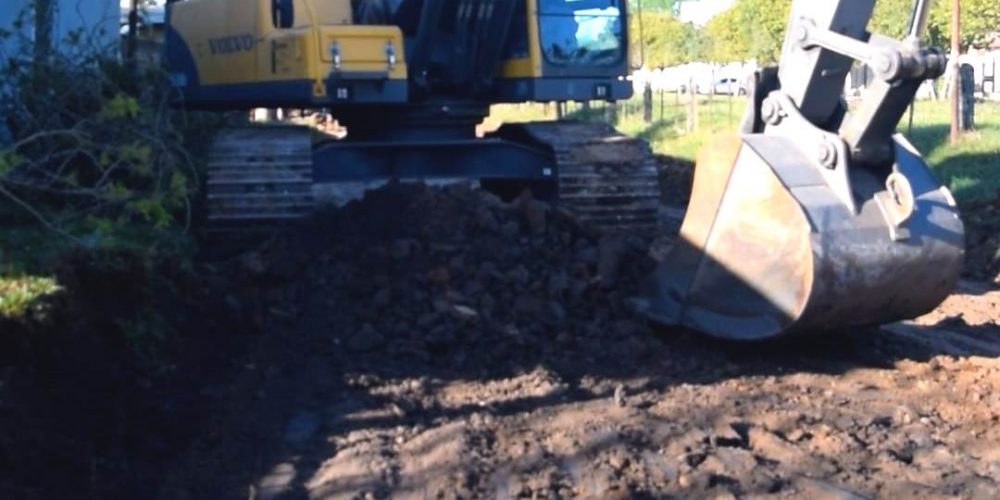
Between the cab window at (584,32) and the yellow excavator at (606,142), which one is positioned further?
the cab window at (584,32)

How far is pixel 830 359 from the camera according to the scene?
28.6 feet

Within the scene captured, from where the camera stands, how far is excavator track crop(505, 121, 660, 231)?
12.6 meters

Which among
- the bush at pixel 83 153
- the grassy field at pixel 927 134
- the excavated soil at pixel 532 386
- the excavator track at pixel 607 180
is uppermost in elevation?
the bush at pixel 83 153

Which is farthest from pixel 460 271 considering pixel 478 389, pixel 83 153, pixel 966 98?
pixel 966 98

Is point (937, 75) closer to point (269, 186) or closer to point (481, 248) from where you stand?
point (481, 248)

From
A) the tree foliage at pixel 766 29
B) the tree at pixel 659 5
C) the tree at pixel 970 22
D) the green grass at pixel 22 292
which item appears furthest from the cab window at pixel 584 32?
the tree at pixel 659 5

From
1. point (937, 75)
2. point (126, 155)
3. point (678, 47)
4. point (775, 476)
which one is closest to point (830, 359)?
point (937, 75)

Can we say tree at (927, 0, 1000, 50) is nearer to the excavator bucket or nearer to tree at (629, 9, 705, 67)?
tree at (629, 9, 705, 67)

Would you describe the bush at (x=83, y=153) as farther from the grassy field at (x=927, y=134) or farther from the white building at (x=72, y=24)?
the grassy field at (x=927, y=134)

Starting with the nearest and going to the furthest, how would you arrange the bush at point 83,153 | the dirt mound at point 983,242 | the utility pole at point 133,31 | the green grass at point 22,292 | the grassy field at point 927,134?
the green grass at point 22,292 < the bush at point 83,153 < the dirt mound at point 983,242 < the utility pole at point 133,31 < the grassy field at point 927,134

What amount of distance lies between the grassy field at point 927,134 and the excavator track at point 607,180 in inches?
120

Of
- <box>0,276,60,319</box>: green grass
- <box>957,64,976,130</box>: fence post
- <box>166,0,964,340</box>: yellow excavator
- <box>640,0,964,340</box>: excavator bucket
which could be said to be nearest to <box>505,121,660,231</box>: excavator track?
<box>166,0,964,340</box>: yellow excavator

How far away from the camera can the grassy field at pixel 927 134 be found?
63.3ft

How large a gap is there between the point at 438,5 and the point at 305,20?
1025 millimetres
